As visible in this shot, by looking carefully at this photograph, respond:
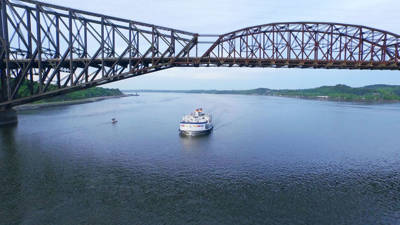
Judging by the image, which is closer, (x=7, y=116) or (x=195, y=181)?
(x=195, y=181)

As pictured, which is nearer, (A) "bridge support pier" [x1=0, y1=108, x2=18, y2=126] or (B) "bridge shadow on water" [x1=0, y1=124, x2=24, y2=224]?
(B) "bridge shadow on water" [x1=0, y1=124, x2=24, y2=224]

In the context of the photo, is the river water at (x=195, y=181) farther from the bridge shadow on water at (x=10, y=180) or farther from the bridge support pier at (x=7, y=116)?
the bridge support pier at (x=7, y=116)

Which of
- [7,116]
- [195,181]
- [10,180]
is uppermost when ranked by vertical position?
[7,116]

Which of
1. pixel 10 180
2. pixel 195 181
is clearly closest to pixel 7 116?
pixel 10 180

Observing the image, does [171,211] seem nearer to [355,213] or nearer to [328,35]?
[355,213]

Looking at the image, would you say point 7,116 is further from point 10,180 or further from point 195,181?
point 195,181

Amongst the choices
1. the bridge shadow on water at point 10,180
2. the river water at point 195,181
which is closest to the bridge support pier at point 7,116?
the river water at point 195,181

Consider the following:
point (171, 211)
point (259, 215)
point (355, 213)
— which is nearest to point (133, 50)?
point (171, 211)

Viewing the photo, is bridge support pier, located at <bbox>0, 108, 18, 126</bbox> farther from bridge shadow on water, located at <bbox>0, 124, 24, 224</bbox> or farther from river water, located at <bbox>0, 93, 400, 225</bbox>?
bridge shadow on water, located at <bbox>0, 124, 24, 224</bbox>

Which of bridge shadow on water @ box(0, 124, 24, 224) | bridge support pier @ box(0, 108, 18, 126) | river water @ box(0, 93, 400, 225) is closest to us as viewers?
bridge shadow on water @ box(0, 124, 24, 224)

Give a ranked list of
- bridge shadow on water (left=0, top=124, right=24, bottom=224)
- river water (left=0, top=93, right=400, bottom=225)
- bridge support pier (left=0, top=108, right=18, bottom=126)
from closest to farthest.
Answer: bridge shadow on water (left=0, top=124, right=24, bottom=224) < river water (left=0, top=93, right=400, bottom=225) < bridge support pier (left=0, top=108, right=18, bottom=126)

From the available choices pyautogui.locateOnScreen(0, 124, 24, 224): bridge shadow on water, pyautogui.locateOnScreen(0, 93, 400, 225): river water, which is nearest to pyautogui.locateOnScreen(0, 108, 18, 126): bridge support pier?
pyautogui.locateOnScreen(0, 93, 400, 225): river water
